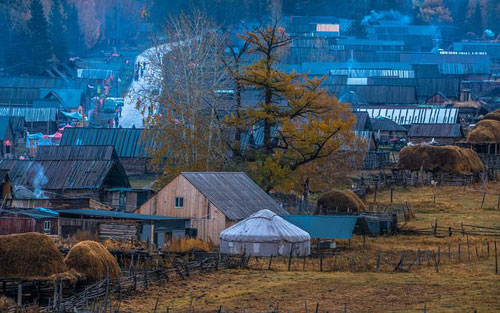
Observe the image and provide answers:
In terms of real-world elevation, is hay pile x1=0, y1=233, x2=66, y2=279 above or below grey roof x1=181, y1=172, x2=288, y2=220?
below

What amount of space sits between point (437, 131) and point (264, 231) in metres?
53.2

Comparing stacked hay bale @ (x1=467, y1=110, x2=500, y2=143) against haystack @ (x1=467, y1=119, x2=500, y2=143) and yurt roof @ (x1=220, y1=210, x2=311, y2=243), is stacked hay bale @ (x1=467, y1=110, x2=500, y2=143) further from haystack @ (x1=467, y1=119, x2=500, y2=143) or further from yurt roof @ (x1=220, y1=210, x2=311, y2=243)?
yurt roof @ (x1=220, y1=210, x2=311, y2=243)

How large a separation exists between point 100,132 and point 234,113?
2002cm

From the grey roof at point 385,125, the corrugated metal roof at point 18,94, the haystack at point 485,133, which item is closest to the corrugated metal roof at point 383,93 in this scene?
the grey roof at point 385,125

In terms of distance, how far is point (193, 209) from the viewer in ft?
173

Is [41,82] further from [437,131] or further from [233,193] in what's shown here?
[233,193]

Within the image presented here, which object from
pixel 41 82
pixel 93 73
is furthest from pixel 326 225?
pixel 93 73

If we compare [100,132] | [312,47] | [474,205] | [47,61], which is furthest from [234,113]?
[312,47]

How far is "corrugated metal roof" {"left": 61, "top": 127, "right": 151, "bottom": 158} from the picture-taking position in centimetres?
8369

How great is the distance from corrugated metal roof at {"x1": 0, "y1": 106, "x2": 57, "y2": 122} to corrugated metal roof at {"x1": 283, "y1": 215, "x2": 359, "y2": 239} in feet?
194

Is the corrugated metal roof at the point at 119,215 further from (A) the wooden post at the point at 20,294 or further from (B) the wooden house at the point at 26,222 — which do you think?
(A) the wooden post at the point at 20,294

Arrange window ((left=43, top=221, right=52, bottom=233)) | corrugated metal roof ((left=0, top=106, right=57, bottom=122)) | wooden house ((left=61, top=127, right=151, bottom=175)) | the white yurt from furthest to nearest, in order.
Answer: corrugated metal roof ((left=0, top=106, right=57, bottom=122)), wooden house ((left=61, top=127, right=151, bottom=175)), window ((left=43, top=221, right=52, bottom=233)), the white yurt

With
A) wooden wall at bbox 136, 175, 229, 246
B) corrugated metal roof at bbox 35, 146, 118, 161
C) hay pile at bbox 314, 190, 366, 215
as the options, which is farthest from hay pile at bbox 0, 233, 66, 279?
corrugated metal roof at bbox 35, 146, 118, 161

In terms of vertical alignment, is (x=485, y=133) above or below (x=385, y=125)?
below
